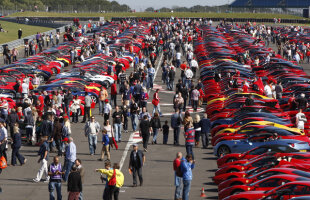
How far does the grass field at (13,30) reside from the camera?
67.8 m

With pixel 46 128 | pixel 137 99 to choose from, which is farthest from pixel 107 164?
pixel 137 99

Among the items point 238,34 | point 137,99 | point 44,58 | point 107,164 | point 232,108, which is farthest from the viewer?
point 238,34

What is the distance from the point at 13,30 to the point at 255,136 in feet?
194

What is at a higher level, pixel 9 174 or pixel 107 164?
pixel 107 164

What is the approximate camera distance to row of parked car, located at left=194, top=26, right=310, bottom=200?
53.4ft

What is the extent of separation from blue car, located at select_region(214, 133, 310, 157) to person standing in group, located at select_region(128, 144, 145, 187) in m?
3.76

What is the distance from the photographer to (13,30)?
76.9m

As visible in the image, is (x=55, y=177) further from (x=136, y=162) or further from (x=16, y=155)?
(x=16, y=155)

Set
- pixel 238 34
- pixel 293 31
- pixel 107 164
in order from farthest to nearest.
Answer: pixel 293 31
pixel 238 34
pixel 107 164

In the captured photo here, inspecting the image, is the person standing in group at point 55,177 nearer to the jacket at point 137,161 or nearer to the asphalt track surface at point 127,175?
the asphalt track surface at point 127,175

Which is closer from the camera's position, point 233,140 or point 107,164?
point 107,164

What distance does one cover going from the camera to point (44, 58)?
4316 cm

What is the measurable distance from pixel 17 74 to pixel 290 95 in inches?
587

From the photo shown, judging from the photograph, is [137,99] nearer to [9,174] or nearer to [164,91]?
[164,91]
